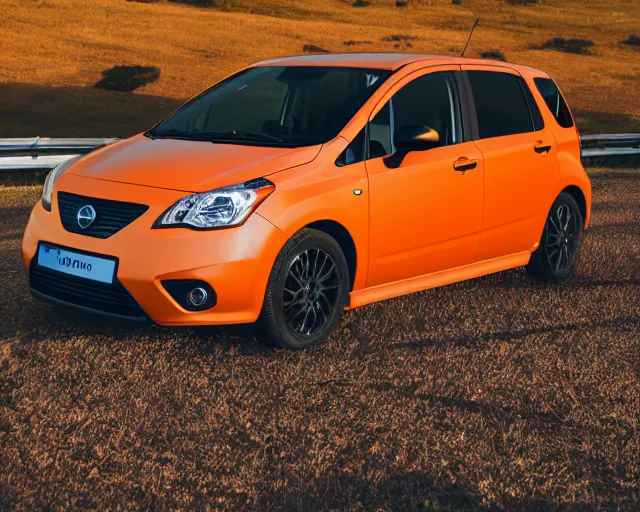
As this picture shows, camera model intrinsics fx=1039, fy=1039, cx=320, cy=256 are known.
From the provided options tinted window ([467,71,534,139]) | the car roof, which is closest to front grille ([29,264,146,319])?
the car roof

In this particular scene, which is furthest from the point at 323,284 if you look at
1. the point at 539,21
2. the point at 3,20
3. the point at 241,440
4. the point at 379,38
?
the point at 539,21

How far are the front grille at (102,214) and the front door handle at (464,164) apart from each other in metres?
2.19

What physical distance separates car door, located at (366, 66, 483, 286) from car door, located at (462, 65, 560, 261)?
0.17 m

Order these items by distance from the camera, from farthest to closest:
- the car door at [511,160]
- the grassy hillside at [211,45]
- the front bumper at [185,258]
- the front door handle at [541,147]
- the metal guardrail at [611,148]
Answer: the grassy hillside at [211,45]
the metal guardrail at [611,148]
the front door handle at [541,147]
the car door at [511,160]
the front bumper at [185,258]

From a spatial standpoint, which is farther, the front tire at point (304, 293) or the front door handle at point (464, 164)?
the front door handle at point (464, 164)

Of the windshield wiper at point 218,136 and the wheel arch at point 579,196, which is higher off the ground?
the windshield wiper at point 218,136

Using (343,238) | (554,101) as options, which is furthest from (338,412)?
(554,101)

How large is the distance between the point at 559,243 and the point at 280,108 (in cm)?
248

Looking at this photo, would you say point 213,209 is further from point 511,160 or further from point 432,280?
point 511,160

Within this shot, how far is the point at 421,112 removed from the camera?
6.72 meters

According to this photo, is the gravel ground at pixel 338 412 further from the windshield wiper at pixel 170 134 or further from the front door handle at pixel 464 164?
the windshield wiper at pixel 170 134

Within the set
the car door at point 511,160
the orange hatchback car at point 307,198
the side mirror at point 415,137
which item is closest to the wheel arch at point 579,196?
the orange hatchback car at point 307,198

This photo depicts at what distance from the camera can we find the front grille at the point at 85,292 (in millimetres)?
5562

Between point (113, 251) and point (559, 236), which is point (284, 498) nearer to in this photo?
point (113, 251)
